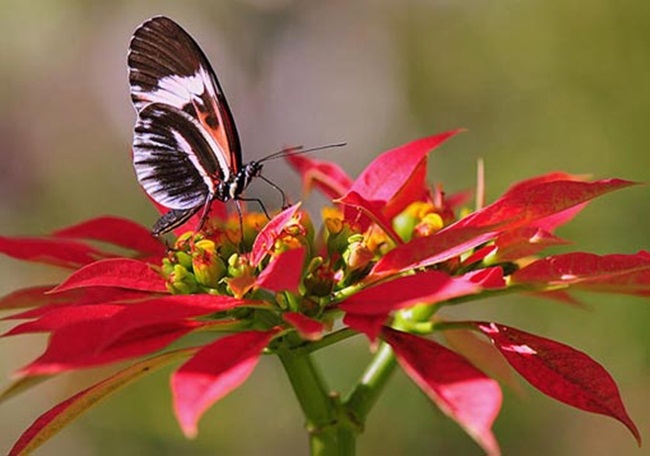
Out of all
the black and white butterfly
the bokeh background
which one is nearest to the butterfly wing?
the black and white butterfly

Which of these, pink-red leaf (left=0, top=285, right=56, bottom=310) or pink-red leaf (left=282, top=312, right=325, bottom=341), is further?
pink-red leaf (left=0, top=285, right=56, bottom=310)

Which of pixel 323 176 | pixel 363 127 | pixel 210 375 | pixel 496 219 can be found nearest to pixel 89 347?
pixel 210 375

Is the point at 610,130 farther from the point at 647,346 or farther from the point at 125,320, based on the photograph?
the point at 125,320

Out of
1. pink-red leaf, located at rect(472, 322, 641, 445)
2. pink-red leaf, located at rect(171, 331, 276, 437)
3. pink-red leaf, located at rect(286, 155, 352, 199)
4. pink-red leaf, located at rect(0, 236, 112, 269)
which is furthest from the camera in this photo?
pink-red leaf, located at rect(286, 155, 352, 199)

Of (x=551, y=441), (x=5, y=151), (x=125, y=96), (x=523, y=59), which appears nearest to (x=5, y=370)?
(x=5, y=151)

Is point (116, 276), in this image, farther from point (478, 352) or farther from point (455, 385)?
point (478, 352)

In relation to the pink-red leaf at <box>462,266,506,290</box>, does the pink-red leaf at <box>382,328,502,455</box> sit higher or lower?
lower

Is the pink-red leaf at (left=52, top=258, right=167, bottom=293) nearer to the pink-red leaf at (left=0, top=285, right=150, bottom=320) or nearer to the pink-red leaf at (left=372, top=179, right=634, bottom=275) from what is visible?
the pink-red leaf at (left=0, top=285, right=150, bottom=320)
